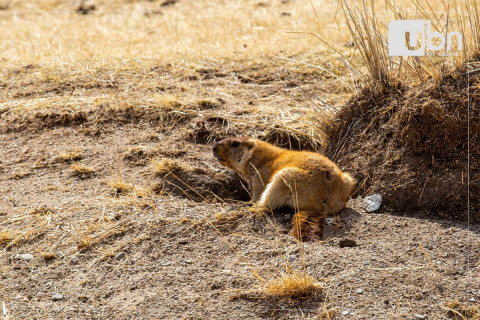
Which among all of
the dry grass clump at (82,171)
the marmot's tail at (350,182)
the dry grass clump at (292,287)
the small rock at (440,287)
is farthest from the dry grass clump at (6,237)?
the small rock at (440,287)

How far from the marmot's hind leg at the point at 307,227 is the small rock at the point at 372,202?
0.52m

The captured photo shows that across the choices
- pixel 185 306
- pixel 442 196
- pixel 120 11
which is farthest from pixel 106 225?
pixel 120 11

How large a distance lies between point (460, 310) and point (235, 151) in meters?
2.91

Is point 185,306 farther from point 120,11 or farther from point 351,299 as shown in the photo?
point 120,11

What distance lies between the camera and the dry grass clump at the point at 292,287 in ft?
13.4

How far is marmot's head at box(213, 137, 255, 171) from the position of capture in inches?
241

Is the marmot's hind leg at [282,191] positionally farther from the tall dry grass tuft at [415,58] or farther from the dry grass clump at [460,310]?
the dry grass clump at [460,310]

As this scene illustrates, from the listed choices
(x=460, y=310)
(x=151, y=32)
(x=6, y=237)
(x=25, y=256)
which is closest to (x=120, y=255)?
(x=25, y=256)

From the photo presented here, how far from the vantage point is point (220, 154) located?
245 inches

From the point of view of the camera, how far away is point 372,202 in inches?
217

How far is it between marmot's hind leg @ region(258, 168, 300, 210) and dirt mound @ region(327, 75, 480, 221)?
81cm

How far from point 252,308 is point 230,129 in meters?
3.38

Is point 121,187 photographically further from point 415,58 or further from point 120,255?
point 415,58

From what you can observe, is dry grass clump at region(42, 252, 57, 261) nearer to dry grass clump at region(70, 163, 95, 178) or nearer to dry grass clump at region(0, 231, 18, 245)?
dry grass clump at region(0, 231, 18, 245)
